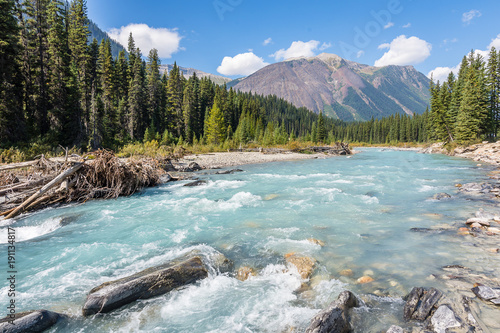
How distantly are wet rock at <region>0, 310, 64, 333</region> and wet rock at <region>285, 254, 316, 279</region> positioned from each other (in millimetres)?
4737

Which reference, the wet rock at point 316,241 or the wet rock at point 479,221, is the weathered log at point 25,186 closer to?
the wet rock at point 316,241

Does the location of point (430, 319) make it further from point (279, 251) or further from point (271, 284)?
point (279, 251)

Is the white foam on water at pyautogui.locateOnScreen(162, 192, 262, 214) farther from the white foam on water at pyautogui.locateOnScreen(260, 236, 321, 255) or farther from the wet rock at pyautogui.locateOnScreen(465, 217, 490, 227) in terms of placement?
the wet rock at pyautogui.locateOnScreen(465, 217, 490, 227)

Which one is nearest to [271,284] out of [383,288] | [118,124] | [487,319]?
[383,288]

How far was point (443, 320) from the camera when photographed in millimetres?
3604

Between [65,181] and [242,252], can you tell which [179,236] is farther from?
[65,181]

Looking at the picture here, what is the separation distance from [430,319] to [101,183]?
46.7ft

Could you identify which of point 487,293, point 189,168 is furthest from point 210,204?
point 189,168

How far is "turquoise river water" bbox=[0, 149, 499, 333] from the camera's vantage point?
4223 millimetres

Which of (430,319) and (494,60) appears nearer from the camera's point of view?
(430,319)

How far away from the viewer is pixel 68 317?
13.4 feet

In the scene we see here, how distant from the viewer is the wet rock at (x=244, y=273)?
553 centimetres

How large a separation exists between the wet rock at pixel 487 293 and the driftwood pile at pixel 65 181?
14051mm

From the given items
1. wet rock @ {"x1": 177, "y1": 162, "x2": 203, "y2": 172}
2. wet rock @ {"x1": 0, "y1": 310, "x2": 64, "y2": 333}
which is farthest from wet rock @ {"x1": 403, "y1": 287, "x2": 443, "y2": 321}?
wet rock @ {"x1": 177, "y1": 162, "x2": 203, "y2": 172}
